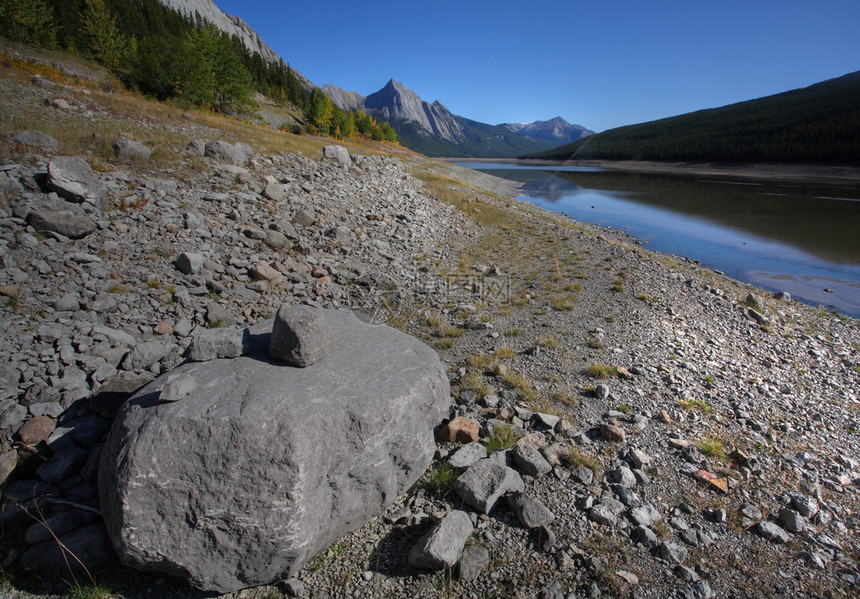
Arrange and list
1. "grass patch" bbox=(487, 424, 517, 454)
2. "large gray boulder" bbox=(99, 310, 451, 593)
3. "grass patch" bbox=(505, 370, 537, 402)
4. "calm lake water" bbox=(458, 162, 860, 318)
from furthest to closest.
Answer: "calm lake water" bbox=(458, 162, 860, 318) < "grass patch" bbox=(505, 370, 537, 402) < "grass patch" bbox=(487, 424, 517, 454) < "large gray boulder" bbox=(99, 310, 451, 593)

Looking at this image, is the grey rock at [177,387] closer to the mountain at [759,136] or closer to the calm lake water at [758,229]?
the calm lake water at [758,229]

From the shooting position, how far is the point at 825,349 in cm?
1066

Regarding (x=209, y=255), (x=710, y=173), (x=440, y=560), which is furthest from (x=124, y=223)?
(x=710, y=173)

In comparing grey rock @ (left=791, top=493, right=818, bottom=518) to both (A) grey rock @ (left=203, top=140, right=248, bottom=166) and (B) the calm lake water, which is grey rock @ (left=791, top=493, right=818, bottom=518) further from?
(A) grey rock @ (left=203, top=140, right=248, bottom=166)

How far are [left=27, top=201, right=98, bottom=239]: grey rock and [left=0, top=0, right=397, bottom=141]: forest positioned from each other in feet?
113

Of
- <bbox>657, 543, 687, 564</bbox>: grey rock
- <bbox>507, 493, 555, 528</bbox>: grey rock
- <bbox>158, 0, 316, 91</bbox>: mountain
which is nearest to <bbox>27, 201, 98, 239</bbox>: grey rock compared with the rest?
<bbox>507, 493, 555, 528</bbox>: grey rock

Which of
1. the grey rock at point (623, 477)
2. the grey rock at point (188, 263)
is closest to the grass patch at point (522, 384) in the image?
the grey rock at point (623, 477)

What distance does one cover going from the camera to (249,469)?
3.38 meters

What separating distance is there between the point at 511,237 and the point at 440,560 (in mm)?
18641

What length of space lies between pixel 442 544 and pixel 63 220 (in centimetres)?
971

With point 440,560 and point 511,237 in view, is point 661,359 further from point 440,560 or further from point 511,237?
point 511,237

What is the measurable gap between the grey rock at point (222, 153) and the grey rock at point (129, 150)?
2508 mm

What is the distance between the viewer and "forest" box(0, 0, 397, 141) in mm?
36250

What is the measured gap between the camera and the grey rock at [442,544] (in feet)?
11.8
